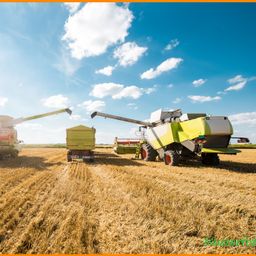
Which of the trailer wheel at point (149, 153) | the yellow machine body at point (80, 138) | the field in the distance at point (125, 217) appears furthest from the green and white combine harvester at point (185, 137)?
the field in the distance at point (125, 217)

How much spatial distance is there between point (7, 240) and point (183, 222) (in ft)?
9.17

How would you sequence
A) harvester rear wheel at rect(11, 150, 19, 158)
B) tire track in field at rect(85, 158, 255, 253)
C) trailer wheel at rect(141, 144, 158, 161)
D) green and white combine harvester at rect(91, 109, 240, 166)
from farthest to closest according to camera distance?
harvester rear wheel at rect(11, 150, 19, 158) → trailer wheel at rect(141, 144, 158, 161) → green and white combine harvester at rect(91, 109, 240, 166) → tire track in field at rect(85, 158, 255, 253)

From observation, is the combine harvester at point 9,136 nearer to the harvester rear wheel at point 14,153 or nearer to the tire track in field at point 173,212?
the harvester rear wheel at point 14,153

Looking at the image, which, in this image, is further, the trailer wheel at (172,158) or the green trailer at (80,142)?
the green trailer at (80,142)

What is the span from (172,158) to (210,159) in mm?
2024

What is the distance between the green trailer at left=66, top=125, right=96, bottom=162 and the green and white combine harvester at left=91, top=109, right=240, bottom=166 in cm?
360

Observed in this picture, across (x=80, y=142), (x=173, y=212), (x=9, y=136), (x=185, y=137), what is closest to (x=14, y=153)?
(x=9, y=136)

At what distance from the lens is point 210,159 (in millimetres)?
13656

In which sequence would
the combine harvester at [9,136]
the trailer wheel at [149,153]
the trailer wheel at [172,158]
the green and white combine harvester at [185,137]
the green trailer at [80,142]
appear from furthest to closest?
the combine harvester at [9,136]
the trailer wheel at [149,153]
the green trailer at [80,142]
the trailer wheel at [172,158]
the green and white combine harvester at [185,137]

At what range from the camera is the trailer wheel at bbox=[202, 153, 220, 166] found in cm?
1352

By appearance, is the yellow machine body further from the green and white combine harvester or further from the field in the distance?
the field in the distance

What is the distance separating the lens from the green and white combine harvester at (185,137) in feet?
38.4

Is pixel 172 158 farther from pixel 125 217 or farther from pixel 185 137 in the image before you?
pixel 125 217

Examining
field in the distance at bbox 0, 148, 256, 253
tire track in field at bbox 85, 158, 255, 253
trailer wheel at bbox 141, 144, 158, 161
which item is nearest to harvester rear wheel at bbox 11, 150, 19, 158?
trailer wheel at bbox 141, 144, 158, 161
